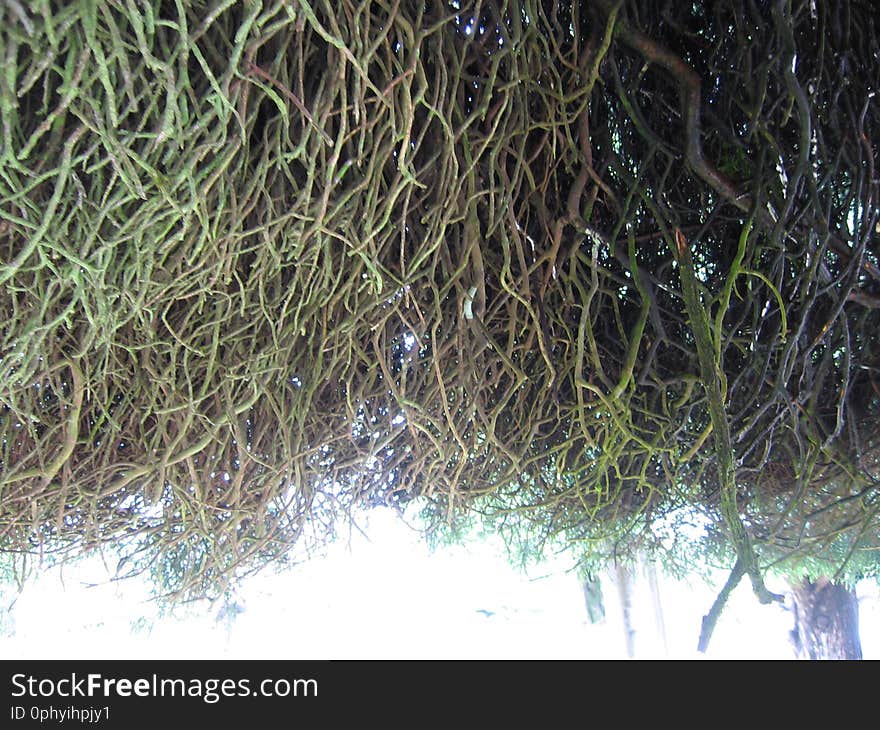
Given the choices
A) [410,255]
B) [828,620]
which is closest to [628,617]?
[828,620]

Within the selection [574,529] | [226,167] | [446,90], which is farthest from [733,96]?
[574,529]

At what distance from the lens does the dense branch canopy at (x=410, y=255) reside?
21.0 inches

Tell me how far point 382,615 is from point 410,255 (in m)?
2.74

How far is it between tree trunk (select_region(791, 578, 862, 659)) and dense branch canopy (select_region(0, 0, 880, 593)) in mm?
2678

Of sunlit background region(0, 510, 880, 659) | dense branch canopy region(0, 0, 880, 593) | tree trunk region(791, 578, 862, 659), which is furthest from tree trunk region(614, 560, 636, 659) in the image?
dense branch canopy region(0, 0, 880, 593)

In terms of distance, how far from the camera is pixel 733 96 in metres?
0.74

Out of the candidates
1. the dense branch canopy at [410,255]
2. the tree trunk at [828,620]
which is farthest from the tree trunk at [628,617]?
the dense branch canopy at [410,255]

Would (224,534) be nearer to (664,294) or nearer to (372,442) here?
(372,442)

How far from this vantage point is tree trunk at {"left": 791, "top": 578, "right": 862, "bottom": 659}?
3314 millimetres

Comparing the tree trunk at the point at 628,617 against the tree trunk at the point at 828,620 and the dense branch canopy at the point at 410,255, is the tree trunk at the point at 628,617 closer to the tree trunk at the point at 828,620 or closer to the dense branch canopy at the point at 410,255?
the tree trunk at the point at 828,620

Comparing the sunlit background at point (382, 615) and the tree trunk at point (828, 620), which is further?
the tree trunk at point (828, 620)

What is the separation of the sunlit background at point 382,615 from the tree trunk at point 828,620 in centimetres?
24

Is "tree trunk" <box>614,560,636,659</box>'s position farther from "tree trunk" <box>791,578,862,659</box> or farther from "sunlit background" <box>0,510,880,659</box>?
"tree trunk" <box>791,578,862,659</box>

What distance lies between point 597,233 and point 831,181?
251 millimetres
